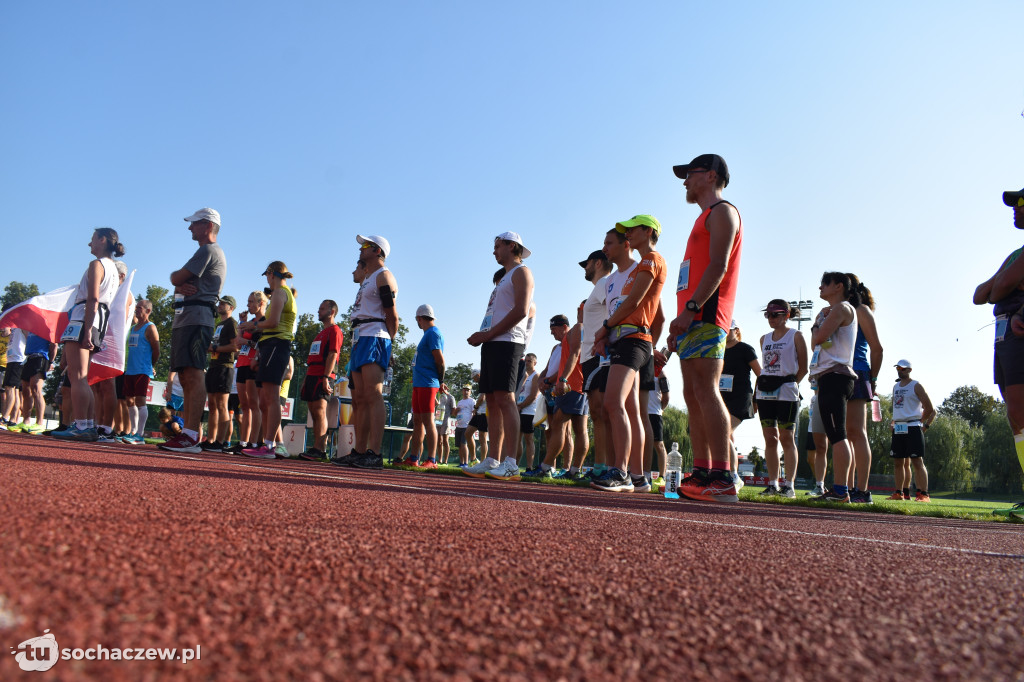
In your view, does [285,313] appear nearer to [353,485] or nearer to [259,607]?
[353,485]

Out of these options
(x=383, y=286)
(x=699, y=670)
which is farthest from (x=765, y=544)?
(x=383, y=286)

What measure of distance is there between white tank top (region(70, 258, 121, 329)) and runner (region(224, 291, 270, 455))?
1474 mm

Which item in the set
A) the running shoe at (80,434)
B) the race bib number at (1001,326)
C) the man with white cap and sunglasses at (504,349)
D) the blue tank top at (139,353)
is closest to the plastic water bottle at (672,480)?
the man with white cap and sunglasses at (504,349)

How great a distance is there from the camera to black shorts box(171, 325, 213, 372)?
6.43 m

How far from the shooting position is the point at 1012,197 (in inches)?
182

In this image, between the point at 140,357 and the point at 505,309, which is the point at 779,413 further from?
the point at 140,357

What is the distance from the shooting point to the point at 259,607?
1122mm

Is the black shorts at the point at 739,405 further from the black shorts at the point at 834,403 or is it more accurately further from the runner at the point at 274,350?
the runner at the point at 274,350

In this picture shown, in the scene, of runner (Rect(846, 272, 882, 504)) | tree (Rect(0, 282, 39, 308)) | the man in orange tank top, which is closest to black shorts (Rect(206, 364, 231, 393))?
the man in orange tank top

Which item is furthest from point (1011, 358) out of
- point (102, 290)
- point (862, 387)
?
point (102, 290)

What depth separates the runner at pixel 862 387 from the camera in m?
6.29

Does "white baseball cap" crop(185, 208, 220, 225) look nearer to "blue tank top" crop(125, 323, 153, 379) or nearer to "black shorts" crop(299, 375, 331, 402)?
"black shorts" crop(299, 375, 331, 402)

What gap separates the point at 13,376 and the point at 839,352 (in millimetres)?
12078

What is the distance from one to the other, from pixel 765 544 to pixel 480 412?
1063cm
